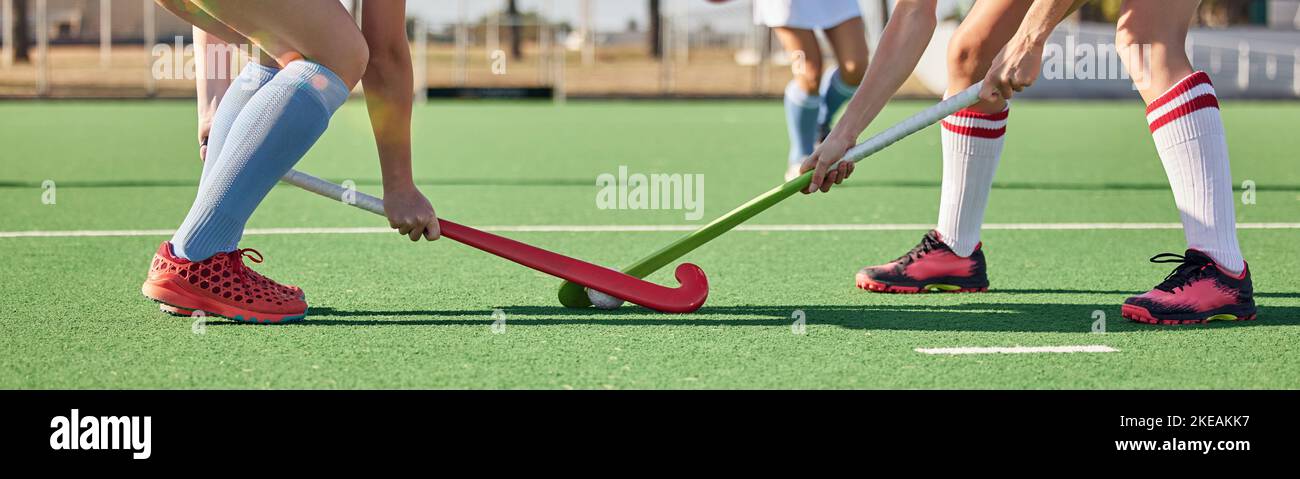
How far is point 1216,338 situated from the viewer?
3072mm

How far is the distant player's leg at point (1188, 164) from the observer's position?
3256 millimetres

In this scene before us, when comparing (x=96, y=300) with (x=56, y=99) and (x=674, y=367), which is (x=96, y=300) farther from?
(x=56, y=99)

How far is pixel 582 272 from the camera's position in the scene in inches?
133

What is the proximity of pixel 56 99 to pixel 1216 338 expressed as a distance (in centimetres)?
1742

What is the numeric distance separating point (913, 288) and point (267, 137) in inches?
65.8

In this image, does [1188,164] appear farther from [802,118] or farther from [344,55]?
[802,118]

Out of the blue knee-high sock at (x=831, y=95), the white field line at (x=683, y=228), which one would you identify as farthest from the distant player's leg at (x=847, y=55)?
the white field line at (x=683, y=228)

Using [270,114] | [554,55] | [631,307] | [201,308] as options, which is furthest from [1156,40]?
[554,55]

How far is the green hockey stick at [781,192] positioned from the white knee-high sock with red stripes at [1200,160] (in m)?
0.44

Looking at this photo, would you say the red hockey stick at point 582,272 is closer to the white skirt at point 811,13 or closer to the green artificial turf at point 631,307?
the green artificial turf at point 631,307

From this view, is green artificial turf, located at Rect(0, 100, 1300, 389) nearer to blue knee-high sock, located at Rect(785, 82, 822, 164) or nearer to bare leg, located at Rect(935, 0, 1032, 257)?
bare leg, located at Rect(935, 0, 1032, 257)

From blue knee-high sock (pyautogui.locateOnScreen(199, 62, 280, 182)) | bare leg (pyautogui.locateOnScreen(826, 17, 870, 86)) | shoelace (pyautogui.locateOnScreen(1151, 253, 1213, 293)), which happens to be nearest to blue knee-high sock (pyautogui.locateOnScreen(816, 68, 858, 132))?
bare leg (pyautogui.locateOnScreen(826, 17, 870, 86))

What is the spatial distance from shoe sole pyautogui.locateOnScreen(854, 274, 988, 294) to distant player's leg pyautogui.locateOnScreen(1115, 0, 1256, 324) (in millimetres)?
536
